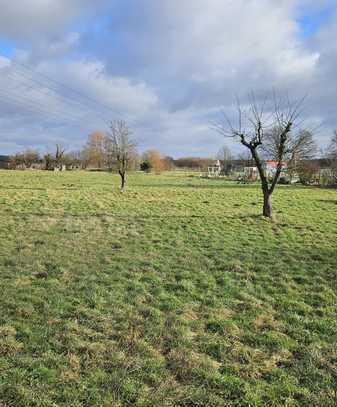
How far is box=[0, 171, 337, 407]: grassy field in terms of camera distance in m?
3.50

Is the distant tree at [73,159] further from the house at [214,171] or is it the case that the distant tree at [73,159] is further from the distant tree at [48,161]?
the house at [214,171]

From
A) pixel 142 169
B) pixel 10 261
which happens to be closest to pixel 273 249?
pixel 10 261

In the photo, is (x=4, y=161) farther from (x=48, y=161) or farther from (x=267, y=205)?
(x=267, y=205)

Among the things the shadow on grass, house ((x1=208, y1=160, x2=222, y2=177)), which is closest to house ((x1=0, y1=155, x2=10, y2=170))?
house ((x1=208, y1=160, x2=222, y2=177))

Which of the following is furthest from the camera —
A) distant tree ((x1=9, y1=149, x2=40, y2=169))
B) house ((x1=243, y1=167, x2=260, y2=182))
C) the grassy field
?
distant tree ((x1=9, y1=149, x2=40, y2=169))

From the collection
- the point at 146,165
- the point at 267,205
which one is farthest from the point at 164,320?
the point at 146,165

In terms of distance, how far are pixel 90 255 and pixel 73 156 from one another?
73.7m

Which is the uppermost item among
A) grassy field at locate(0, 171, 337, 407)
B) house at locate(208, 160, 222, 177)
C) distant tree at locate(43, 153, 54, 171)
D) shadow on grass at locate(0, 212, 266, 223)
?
distant tree at locate(43, 153, 54, 171)

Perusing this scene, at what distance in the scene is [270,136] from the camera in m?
15.8

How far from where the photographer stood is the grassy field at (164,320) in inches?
138

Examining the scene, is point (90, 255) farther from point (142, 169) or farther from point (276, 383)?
point (142, 169)

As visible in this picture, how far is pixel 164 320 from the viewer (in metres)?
5.09

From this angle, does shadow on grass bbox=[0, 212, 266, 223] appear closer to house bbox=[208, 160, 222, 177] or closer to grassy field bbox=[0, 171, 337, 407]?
grassy field bbox=[0, 171, 337, 407]

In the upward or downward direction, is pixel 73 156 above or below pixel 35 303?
above
